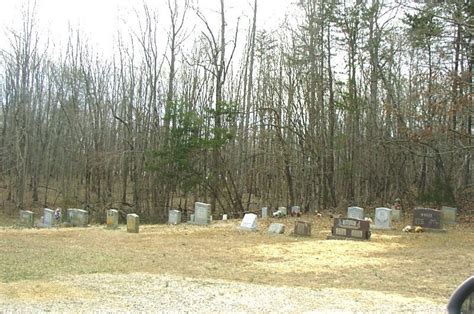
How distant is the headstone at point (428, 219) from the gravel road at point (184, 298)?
9.72 metres

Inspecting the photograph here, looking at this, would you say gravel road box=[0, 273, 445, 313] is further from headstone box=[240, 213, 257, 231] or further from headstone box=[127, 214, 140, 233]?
headstone box=[240, 213, 257, 231]

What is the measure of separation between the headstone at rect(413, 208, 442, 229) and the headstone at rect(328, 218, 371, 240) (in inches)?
119

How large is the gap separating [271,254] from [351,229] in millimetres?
3700

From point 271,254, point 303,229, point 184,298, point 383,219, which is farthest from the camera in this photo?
point 383,219

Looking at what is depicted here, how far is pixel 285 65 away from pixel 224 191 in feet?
23.3

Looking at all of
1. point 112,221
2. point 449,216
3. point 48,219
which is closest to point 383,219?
point 449,216

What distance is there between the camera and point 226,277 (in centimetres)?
889

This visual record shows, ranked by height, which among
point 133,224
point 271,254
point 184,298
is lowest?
point 184,298

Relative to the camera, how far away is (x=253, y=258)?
11188 millimetres

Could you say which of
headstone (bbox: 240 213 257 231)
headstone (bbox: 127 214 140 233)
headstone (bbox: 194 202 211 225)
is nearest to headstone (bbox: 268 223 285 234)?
headstone (bbox: 240 213 257 231)

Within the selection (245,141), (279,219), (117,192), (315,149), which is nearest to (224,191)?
(245,141)

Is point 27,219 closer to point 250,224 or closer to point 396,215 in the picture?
point 250,224

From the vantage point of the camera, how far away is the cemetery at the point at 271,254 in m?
8.66

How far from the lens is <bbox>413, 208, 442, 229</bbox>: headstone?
1662cm
